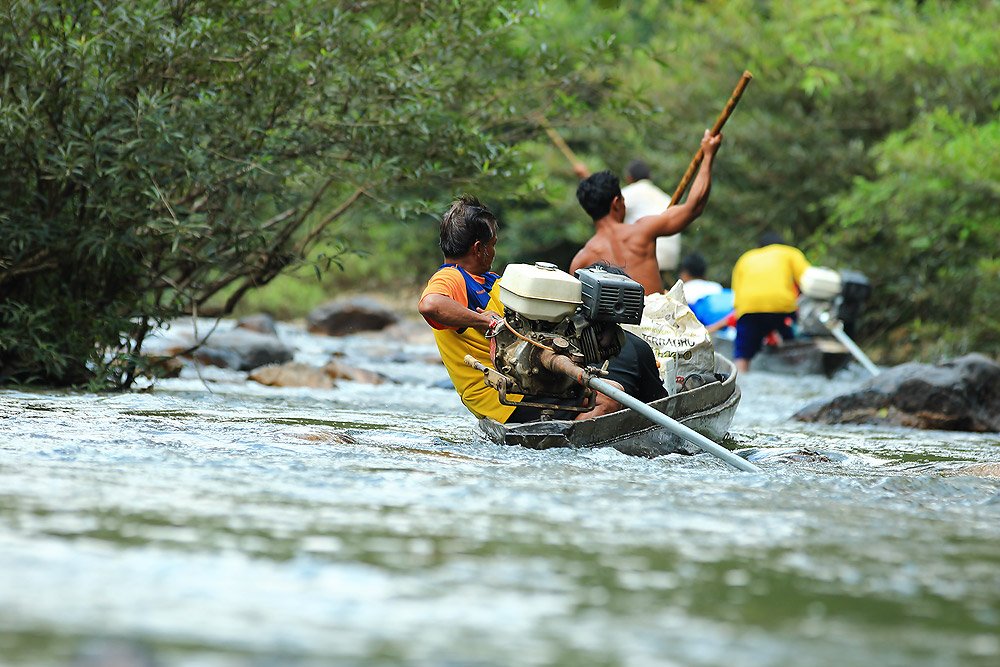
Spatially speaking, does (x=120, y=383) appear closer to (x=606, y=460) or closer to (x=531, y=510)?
(x=606, y=460)

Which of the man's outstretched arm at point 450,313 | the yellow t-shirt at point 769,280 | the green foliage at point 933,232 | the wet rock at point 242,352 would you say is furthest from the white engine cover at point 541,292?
the green foliage at point 933,232

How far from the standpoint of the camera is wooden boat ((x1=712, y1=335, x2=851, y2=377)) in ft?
49.5

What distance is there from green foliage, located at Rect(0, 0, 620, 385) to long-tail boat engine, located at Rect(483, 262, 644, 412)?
9.95 ft

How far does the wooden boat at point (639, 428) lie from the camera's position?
6.37m

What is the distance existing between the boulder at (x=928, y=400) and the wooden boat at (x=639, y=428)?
3.02m

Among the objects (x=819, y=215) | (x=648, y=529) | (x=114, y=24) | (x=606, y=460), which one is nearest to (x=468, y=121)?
(x=114, y=24)

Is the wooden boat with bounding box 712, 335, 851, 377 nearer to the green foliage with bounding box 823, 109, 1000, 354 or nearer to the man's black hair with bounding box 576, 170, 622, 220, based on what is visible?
the green foliage with bounding box 823, 109, 1000, 354

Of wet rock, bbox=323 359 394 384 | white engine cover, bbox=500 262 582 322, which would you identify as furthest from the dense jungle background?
white engine cover, bbox=500 262 582 322

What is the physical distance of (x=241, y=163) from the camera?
29.8 ft

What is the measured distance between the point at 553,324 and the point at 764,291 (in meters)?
8.43

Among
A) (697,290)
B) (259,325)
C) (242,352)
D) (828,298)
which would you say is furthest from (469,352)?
(259,325)

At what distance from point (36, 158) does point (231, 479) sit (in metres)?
4.26

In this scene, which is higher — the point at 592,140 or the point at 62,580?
the point at 592,140

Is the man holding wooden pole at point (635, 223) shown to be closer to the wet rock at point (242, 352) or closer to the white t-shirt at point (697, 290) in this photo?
the wet rock at point (242, 352)
